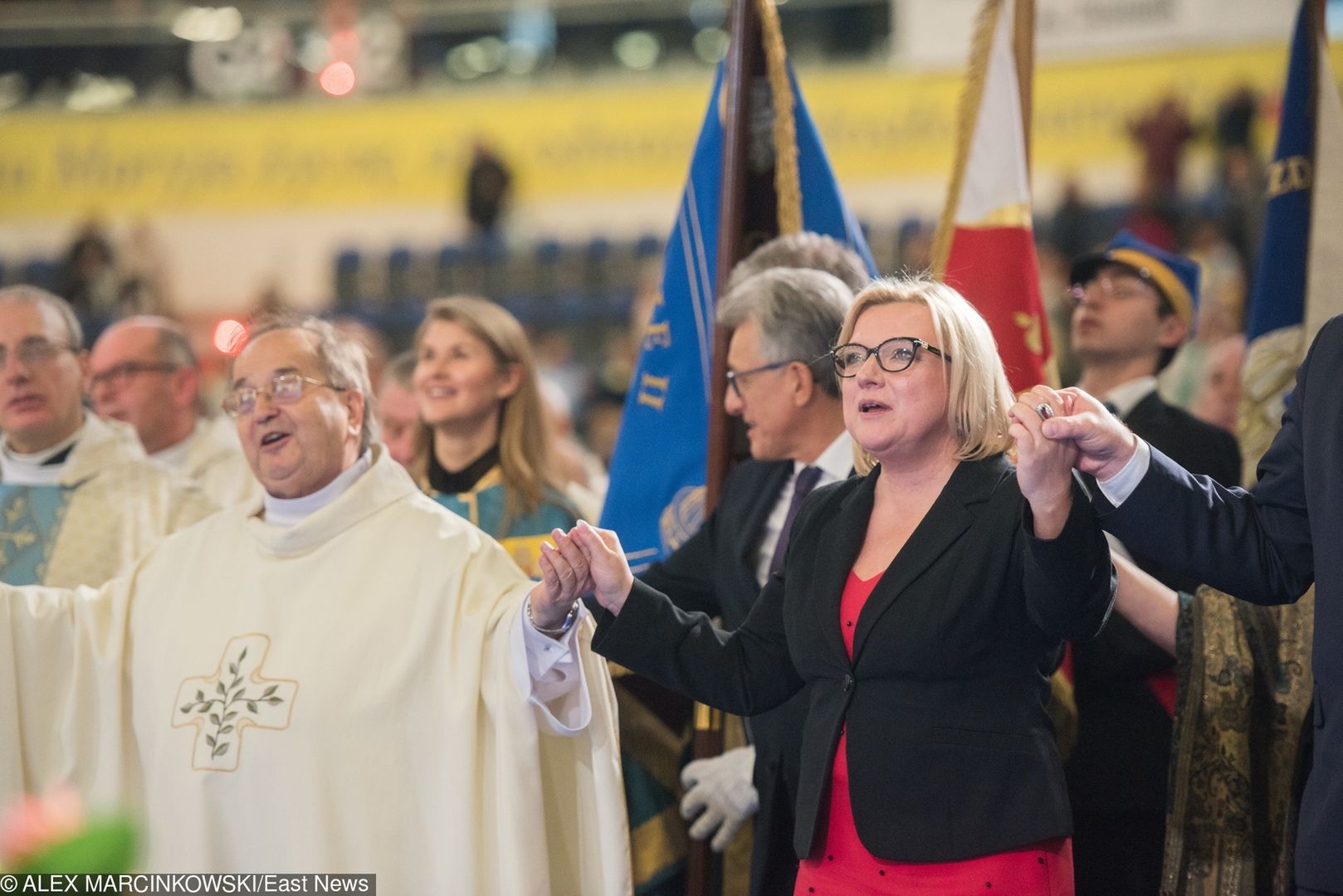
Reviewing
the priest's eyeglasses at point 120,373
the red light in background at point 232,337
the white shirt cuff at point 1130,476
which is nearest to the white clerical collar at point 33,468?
the priest's eyeglasses at point 120,373

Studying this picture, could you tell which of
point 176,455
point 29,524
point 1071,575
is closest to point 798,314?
point 1071,575

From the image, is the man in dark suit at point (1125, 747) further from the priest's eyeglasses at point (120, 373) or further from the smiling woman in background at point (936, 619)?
the priest's eyeglasses at point (120, 373)

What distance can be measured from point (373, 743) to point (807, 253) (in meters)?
1.61

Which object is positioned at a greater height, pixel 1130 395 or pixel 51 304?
pixel 51 304

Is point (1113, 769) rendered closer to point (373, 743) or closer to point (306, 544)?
point (373, 743)

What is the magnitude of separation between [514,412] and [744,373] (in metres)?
1.36

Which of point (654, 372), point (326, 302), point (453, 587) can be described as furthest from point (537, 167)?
point (453, 587)

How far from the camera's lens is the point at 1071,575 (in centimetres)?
227

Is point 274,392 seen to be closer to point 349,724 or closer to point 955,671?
point 349,724

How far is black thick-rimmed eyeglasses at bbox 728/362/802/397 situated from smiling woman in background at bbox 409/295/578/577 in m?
1.19

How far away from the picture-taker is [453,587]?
335 cm

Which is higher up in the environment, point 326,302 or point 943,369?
point 326,302

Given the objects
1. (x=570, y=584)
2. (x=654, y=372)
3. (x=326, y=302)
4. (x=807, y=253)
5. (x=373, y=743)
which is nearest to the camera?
(x=570, y=584)

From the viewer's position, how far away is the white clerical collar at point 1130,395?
4.11 meters
